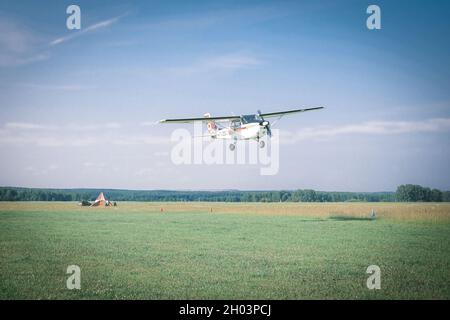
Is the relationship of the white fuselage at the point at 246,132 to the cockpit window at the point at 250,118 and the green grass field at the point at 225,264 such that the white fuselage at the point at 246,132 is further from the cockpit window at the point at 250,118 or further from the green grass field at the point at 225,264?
the green grass field at the point at 225,264

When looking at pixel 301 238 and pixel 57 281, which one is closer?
A: pixel 57 281

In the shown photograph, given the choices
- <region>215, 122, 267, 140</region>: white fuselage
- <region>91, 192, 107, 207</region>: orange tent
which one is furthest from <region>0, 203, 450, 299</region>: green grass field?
<region>91, 192, 107, 207</region>: orange tent

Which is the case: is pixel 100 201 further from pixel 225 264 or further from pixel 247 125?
pixel 225 264

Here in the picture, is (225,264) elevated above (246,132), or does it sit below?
below

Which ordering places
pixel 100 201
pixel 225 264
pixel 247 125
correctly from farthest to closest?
1. pixel 100 201
2. pixel 247 125
3. pixel 225 264

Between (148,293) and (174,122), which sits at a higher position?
(174,122)

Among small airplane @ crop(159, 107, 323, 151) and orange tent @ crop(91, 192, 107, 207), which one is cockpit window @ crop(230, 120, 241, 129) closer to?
small airplane @ crop(159, 107, 323, 151)

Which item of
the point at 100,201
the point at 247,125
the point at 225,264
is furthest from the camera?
the point at 100,201

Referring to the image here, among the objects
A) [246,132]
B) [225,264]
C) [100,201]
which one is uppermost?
[246,132]

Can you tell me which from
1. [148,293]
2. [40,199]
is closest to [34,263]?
[148,293]

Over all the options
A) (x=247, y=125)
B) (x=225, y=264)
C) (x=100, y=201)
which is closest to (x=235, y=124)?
(x=247, y=125)
